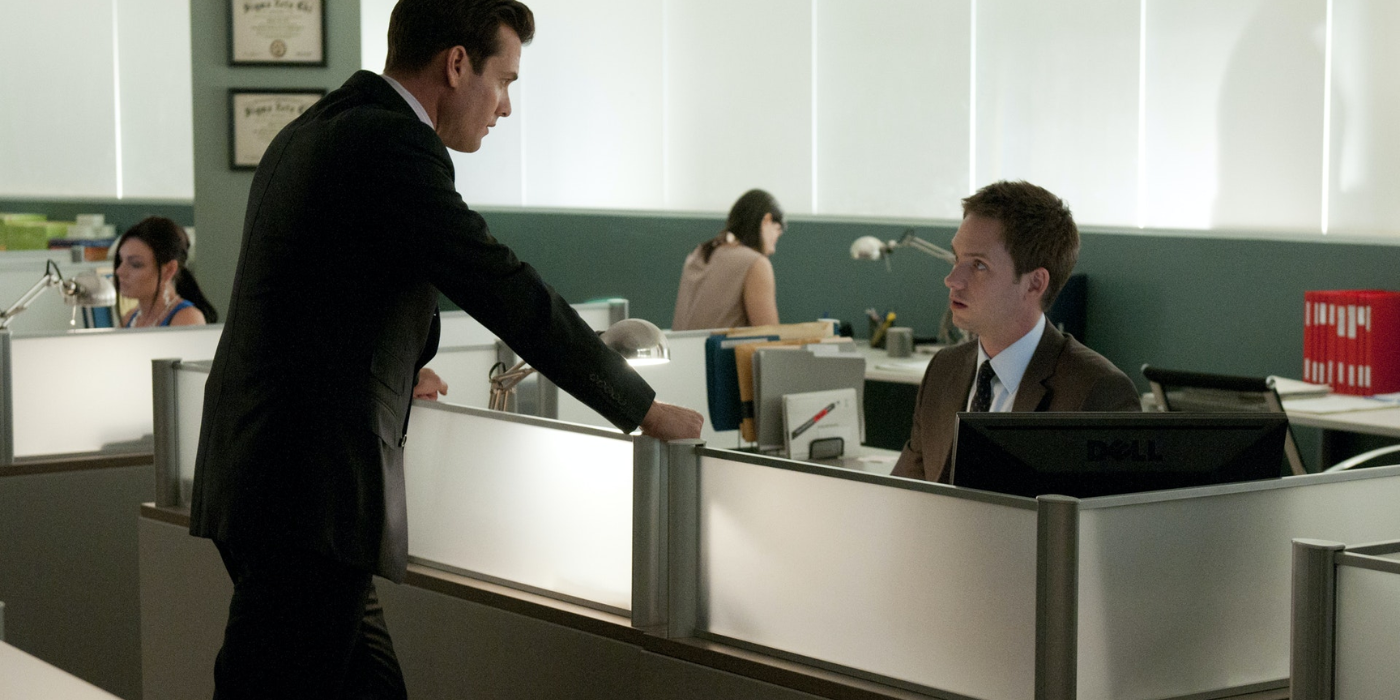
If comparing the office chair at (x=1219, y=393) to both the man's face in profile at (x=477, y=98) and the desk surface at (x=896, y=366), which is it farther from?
the man's face in profile at (x=477, y=98)

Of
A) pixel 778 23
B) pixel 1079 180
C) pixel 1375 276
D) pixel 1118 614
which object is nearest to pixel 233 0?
pixel 778 23

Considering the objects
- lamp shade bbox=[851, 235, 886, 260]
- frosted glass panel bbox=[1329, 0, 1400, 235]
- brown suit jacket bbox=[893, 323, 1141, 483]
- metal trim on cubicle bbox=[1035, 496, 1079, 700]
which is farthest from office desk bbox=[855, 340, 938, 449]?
metal trim on cubicle bbox=[1035, 496, 1079, 700]

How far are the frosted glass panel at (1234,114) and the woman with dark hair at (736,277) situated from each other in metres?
1.42

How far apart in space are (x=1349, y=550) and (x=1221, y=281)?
391 cm

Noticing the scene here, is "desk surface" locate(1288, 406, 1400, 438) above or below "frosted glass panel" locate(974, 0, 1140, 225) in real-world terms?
below

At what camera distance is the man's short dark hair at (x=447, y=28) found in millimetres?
1968

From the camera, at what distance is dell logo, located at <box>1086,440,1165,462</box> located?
5.71 feet

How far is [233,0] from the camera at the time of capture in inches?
199

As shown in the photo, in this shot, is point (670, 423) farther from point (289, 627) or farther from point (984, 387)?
point (984, 387)

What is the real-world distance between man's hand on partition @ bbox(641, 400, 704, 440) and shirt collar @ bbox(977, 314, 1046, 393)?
2.14ft

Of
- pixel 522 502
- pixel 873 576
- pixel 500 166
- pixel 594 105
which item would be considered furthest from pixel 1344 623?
pixel 500 166

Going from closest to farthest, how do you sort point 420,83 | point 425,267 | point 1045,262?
point 425,267
point 420,83
point 1045,262

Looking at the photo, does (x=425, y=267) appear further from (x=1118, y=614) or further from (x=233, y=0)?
(x=233, y=0)

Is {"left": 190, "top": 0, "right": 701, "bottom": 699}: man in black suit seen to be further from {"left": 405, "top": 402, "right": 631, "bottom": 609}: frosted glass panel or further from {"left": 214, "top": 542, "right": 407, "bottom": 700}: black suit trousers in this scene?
{"left": 405, "top": 402, "right": 631, "bottom": 609}: frosted glass panel
